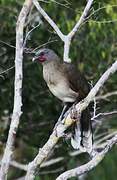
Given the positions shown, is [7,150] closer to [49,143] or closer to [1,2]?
[49,143]

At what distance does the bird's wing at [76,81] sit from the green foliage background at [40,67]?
1703mm

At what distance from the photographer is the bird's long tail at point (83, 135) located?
6.67m

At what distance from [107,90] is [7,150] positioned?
14.0 ft

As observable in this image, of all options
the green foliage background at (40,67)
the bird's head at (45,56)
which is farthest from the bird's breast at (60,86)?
the green foliage background at (40,67)

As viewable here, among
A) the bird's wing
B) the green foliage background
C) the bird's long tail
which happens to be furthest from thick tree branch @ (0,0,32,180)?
the green foliage background

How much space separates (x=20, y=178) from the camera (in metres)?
11.0

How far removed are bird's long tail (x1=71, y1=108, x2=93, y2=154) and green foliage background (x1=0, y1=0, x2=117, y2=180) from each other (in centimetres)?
193

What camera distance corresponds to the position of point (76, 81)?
691cm

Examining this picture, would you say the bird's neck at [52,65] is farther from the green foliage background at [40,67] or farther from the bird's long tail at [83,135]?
the green foliage background at [40,67]

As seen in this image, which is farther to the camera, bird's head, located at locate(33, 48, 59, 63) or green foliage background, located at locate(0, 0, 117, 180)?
green foliage background, located at locate(0, 0, 117, 180)

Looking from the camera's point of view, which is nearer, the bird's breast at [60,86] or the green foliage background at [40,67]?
the bird's breast at [60,86]

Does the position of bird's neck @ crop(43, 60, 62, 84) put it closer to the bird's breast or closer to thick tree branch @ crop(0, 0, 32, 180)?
the bird's breast

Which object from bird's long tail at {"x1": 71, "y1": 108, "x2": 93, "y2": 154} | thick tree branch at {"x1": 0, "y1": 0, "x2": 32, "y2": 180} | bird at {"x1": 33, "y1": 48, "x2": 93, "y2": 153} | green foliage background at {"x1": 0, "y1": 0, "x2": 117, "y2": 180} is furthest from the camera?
green foliage background at {"x1": 0, "y1": 0, "x2": 117, "y2": 180}

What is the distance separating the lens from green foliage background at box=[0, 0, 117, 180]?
922cm
